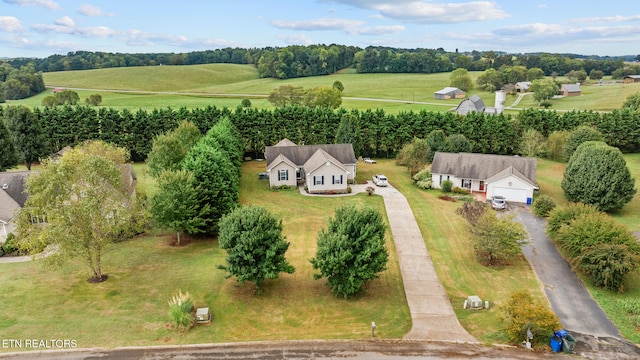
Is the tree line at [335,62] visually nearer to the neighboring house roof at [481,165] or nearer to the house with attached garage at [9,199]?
the neighboring house roof at [481,165]

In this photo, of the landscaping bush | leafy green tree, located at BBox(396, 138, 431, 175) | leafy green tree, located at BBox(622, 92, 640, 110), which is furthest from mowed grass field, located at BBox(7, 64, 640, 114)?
the landscaping bush

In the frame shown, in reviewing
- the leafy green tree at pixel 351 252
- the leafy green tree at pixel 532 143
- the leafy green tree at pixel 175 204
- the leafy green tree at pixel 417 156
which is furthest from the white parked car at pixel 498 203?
the leafy green tree at pixel 175 204

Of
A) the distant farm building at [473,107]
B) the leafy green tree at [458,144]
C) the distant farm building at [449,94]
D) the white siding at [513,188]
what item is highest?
the distant farm building at [449,94]

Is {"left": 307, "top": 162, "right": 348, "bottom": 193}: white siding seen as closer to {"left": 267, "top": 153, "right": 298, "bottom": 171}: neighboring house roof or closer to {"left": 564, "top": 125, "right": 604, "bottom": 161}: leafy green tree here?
{"left": 267, "top": 153, "right": 298, "bottom": 171}: neighboring house roof

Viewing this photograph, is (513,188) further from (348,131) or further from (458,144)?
(348,131)

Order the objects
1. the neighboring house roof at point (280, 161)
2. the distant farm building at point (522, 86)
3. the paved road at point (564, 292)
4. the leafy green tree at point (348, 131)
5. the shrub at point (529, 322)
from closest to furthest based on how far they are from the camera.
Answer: the shrub at point (529, 322) → the paved road at point (564, 292) → the neighboring house roof at point (280, 161) → the leafy green tree at point (348, 131) → the distant farm building at point (522, 86)

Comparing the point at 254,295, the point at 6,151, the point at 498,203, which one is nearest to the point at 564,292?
the point at 498,203
